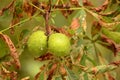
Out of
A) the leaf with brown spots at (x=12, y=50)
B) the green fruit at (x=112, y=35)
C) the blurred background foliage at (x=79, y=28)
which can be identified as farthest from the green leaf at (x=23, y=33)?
the green fruit at (x=112, y=35)

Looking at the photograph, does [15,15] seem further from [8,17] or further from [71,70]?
[71,70]

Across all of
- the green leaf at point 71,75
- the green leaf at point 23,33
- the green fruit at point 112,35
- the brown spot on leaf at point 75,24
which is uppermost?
the brown spot on leaf at point 75,24

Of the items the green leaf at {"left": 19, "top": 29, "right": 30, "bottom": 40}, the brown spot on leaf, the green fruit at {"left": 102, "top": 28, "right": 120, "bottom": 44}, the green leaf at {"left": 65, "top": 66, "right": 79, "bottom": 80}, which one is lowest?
the green leaf at {"left": 65, "top": 66, "right": 79, "bottom": 80}

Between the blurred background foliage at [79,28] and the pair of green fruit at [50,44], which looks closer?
the pair of green fruit at [50,44]

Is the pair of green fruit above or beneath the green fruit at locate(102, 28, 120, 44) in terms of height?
above

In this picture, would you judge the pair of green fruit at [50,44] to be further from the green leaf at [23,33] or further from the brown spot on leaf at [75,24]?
the green leaf at [23,33]

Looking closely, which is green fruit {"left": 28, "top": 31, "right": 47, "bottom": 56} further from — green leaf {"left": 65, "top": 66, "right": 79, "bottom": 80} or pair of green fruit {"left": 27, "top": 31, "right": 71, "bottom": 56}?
green leaf {"left": 65, "top": 66, "right": 79, "bottom": 80}

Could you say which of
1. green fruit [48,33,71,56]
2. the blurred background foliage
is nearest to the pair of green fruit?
green fruit [48,33,71,56]

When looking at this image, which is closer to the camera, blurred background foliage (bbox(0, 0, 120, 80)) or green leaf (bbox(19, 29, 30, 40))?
blurred background foliage (bbox(0, 0, 120, 80))
